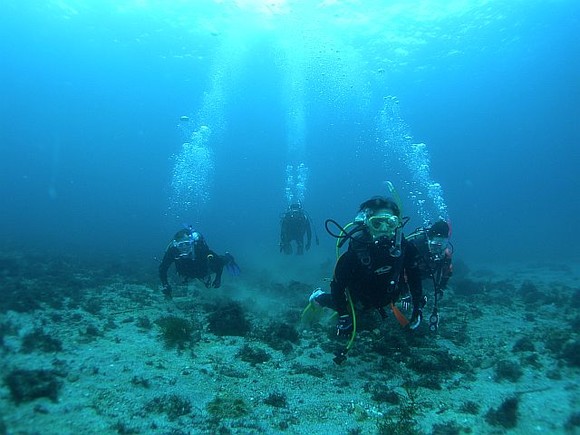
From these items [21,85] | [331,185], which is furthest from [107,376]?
[331,185]

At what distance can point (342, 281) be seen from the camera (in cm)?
576

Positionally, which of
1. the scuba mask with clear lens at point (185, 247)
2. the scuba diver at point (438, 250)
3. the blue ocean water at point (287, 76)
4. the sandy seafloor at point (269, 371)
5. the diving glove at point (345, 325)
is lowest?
the sandy seafloor at point (269, 371)

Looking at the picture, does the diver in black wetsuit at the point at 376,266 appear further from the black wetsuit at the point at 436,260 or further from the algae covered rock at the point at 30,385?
the algae covered rock at the point at 30,385

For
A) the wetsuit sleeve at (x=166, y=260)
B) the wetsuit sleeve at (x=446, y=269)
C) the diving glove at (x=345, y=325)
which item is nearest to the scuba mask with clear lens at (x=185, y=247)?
the wetsuit sleeve at (x=166, y=260)

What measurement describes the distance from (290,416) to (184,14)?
3532 cm

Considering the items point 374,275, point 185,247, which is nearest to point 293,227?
point 185,247

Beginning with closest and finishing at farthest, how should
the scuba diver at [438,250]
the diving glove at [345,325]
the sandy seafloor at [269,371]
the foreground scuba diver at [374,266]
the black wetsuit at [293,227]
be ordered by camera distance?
1. the sandy seafloor at [269,371]
2. the foreground scuba diver at [374,266]
3. the diving glove at [345,325]
4. the scuba diver at [438,250]
5. the black wetsuit at [293,227]

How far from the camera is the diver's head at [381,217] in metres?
5.54

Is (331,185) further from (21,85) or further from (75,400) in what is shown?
(75,400)

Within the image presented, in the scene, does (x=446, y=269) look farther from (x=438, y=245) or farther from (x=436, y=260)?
(x=438, y=245)

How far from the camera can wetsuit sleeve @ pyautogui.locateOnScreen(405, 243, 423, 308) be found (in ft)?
19.4

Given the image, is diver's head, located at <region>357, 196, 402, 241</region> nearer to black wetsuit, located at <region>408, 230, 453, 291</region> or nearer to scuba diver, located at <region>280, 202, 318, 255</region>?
black wetsuit, located at <region>408, 230, 453, 291</region>

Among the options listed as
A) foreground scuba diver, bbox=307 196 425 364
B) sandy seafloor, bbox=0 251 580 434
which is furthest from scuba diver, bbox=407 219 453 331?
foreground scuba diver, bbox=307 196 425 364

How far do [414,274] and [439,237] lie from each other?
3147 mm
